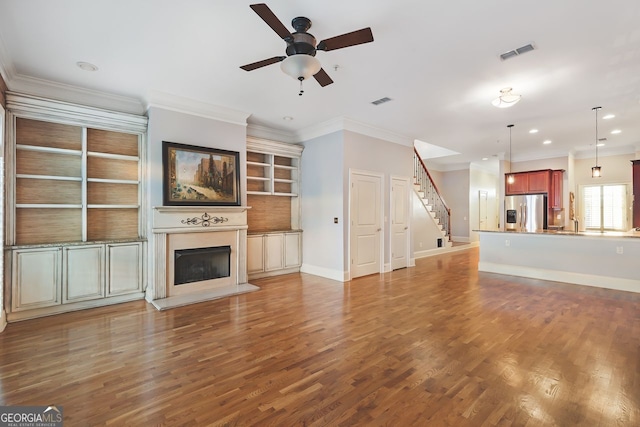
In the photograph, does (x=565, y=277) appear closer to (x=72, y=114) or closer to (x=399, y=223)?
(x=399, y=223)

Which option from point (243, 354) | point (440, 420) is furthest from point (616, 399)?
point (243, 354)

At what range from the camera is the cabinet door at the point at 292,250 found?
6.29m

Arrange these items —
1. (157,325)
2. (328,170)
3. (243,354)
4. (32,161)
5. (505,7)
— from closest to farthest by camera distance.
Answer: (505,7) < (243,354) < (157,325) < (32,161) < (328,170)

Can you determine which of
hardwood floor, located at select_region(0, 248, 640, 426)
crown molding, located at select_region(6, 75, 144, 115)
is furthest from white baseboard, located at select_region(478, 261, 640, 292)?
crown molding, located at select_region(6, 75, 144, 115)

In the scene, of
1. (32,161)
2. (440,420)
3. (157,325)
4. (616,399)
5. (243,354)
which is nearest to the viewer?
(440,420)

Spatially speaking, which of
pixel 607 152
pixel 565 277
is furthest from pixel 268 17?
pixel 607 152

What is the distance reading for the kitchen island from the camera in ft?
16.4

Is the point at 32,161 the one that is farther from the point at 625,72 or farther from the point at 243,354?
the point at 625,72

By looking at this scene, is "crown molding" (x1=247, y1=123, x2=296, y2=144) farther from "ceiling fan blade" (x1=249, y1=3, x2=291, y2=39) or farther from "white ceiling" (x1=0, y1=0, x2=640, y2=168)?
"ceiling fan blade" (x1=249, y1=3, x2=291, y2=39)

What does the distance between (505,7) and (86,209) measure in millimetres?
5451

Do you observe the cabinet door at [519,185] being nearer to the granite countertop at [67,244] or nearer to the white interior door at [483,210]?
the white interior door at [483,210]

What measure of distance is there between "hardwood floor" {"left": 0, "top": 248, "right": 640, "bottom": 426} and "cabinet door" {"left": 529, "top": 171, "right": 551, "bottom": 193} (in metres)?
4.75

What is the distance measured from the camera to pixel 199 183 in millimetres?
4816

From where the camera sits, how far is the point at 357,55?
3314 mm
